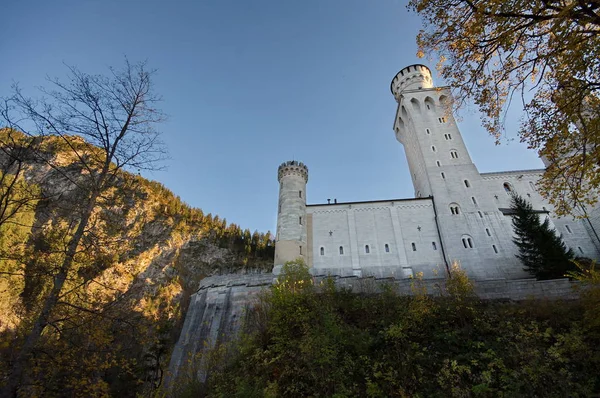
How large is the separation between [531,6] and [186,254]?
42.8m

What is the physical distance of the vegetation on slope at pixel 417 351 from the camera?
27.6 ft

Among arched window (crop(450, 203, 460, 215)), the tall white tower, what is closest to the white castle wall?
the tall white tower

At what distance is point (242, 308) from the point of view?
21734mm

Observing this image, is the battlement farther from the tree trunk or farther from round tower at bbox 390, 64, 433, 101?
the tree trunk

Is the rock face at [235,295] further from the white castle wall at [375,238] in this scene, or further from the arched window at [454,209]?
the arched window at [454,209]

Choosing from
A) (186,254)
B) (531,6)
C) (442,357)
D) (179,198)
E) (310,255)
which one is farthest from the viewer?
(179,198)

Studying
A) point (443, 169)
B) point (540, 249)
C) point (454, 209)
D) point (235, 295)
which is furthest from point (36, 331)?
point (443, 169)

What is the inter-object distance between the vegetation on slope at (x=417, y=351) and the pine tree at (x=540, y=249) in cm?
817

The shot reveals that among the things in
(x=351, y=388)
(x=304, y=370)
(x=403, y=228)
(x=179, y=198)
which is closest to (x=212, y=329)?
(x=304, y=370)

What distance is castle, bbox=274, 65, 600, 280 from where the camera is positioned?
25.0 m

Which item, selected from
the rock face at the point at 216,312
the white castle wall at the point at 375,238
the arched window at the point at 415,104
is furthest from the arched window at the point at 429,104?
the rock face at the point at 216,312

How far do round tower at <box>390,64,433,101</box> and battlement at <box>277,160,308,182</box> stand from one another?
1654 cm

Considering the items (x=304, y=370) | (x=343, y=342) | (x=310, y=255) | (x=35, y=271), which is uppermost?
(x=310, y=255)

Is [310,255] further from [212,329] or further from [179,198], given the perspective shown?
[179,198]
